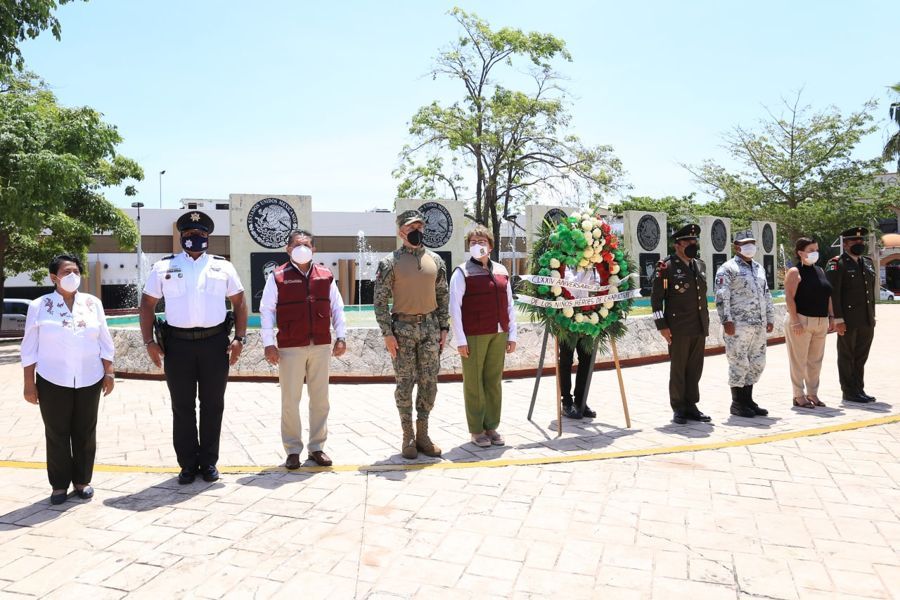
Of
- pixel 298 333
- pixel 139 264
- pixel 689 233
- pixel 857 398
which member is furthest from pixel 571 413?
pixel 139 264

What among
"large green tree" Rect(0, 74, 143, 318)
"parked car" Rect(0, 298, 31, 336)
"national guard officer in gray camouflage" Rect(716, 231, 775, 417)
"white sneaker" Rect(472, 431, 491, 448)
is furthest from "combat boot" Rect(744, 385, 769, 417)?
"parked car" Rect(0, 298, 31, 336)

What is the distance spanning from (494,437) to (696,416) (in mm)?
2181

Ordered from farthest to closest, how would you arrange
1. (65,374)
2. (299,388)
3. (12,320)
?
(12,320), (299,388), (65,374)

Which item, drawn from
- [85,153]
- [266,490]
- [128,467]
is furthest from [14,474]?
[85,153]

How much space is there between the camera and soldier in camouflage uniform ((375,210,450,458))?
4.87m

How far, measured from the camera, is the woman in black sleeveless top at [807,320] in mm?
6617

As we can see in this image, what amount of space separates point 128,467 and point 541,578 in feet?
11.7

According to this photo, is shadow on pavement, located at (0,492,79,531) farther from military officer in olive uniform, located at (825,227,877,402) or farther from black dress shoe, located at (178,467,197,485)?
military officer in olive uniform, located at (825,227,877,402)

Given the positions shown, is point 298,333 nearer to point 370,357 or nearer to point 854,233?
point 370,357

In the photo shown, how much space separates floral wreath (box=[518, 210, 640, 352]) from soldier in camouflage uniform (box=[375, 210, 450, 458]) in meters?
1.26

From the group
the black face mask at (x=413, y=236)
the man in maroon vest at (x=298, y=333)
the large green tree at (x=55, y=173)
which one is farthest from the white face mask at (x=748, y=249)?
the large green tree at (x=55, y=173)

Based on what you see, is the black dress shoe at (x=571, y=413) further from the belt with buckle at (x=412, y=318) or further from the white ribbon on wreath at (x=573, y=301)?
the belt with buckle at (x=412, y=318)

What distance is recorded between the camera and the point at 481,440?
5332mm

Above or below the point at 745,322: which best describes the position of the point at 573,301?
above
